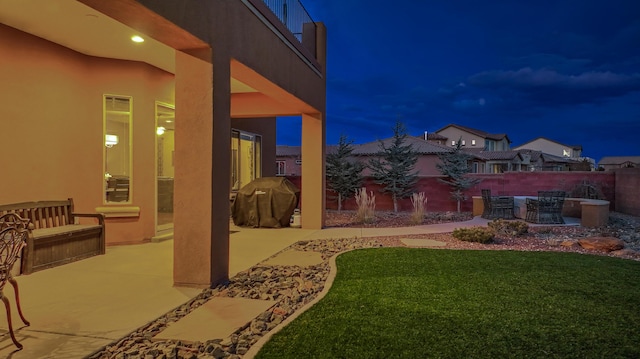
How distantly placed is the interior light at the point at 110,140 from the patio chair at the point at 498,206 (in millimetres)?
9816

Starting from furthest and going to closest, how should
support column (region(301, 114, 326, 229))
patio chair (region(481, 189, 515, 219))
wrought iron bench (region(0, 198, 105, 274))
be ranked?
patio chair (region(481, 189, 515, 219)) → support column (region(301, 114, 326, 229)) → wrought iron bench (region(0, 198, 105, 274))

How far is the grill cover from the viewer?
35.0ft

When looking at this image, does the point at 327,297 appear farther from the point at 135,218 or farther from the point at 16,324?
the point at 135,218

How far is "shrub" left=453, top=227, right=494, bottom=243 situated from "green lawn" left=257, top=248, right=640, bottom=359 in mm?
1968

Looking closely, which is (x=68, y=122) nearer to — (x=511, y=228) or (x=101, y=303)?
(x=101, y=303)

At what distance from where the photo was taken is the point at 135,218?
301 inches

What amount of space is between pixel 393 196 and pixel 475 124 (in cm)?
11253

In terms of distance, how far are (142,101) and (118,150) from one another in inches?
40.3

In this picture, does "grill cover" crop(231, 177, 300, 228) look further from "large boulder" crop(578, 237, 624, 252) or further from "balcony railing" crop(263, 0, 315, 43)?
"large boulder" crop(578, 237, 624, 252)

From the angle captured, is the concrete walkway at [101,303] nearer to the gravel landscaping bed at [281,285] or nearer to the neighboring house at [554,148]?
the gravel landscaping bed at [281,285]

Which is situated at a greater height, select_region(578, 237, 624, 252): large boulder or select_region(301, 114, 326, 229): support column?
select_region(301, 114, 326, 229): support column

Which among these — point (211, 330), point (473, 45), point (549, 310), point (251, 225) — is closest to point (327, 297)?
point (211, 330)

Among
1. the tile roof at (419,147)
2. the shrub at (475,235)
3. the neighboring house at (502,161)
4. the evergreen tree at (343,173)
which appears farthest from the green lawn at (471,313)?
the neighboring house at (502,161)

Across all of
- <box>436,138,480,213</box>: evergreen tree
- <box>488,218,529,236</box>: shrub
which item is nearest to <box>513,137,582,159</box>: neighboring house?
<box>436,138,480,213</box>: evergreen tree
